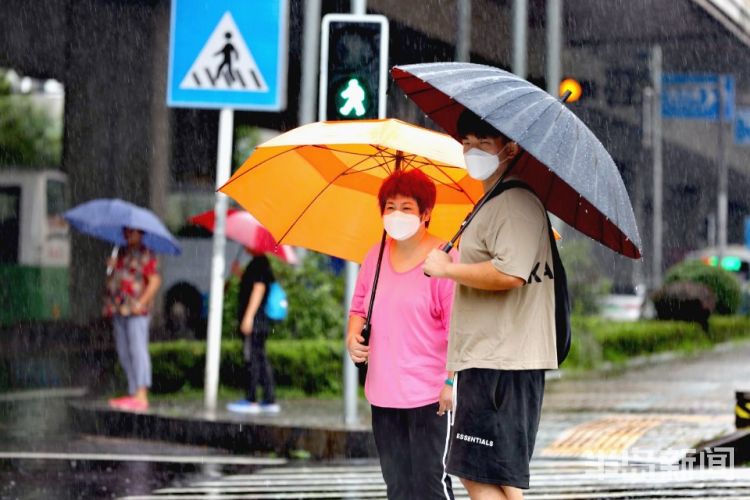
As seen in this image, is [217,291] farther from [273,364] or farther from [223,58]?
[223,58]

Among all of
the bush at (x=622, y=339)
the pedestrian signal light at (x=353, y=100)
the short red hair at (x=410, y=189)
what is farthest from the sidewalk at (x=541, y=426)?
the short red hair at (x=410, y=189)

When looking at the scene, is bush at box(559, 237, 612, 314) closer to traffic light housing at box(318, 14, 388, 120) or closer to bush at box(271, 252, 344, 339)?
Result: bush at box(271, 252, 344, 339)

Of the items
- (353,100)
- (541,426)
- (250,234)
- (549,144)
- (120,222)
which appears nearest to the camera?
(549,144)

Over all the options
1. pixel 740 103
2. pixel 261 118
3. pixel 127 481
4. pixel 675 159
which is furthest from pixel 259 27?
pixel 675 159

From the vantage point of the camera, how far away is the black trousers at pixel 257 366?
38.5 ft

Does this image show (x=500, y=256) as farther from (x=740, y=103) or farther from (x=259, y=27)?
(x=740, y=103)

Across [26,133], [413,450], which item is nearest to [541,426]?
[413,450]

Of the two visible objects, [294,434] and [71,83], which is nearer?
[294,434]

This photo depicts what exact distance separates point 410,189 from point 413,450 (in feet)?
3.18

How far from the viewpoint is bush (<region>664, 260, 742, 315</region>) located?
26.7 metres

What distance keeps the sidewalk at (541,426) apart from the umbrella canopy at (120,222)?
148cm

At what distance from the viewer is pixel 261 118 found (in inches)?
1179

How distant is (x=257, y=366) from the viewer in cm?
1180

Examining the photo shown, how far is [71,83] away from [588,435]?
15.6m
